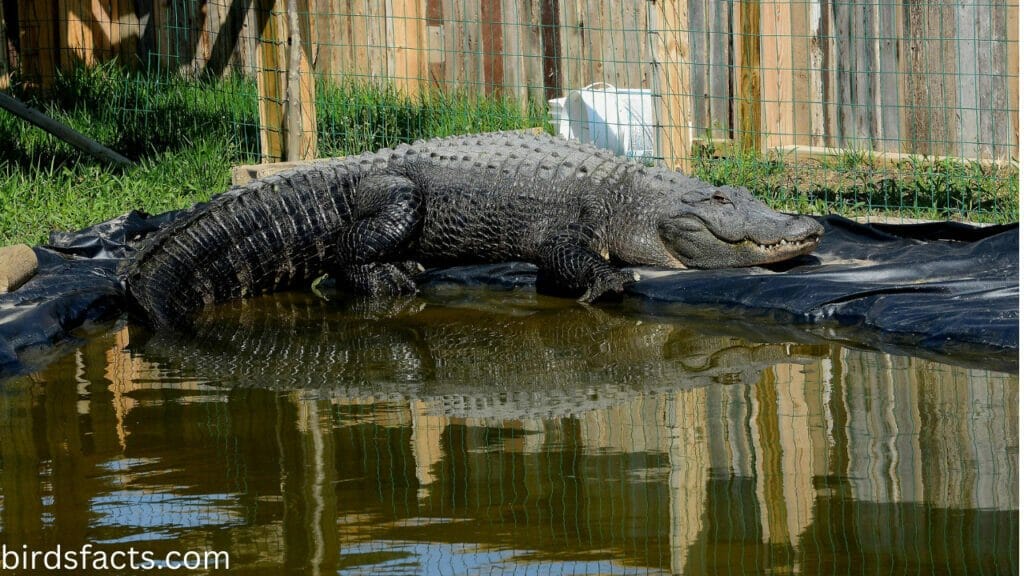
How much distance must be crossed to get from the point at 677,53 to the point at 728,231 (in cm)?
186

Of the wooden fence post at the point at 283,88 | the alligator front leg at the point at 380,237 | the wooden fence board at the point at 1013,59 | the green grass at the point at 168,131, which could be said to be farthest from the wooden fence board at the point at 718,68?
the alligator front leg at the point at 380,237

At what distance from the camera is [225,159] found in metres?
8.86

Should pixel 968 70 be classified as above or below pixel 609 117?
above

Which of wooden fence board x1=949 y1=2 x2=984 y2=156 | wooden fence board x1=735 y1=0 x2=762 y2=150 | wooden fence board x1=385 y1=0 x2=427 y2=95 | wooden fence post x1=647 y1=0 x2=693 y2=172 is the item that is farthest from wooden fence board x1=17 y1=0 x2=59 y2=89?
wooden fence board x1=949 y1=2 x2=984 y2=156

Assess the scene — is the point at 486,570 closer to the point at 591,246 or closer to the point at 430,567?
the point at 430,567

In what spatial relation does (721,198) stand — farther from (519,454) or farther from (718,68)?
(519,454)

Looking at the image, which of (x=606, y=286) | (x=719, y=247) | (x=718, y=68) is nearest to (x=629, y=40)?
(x=718, y=68)

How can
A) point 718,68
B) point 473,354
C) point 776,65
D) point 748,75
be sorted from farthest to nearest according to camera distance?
point 718,68
point 776,65
point 748,75
point 473,354

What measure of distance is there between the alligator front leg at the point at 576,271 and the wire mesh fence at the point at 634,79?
5.89ft

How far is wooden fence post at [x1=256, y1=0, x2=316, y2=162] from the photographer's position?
27.1 feet

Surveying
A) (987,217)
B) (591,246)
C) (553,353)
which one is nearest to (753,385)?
(553,353)

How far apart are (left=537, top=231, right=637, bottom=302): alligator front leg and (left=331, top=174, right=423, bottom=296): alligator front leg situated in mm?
712

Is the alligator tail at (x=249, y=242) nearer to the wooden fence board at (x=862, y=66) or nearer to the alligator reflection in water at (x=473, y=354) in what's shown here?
the alligator reflection in water at (x=473, y=354)

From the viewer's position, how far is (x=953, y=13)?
28.5ft
